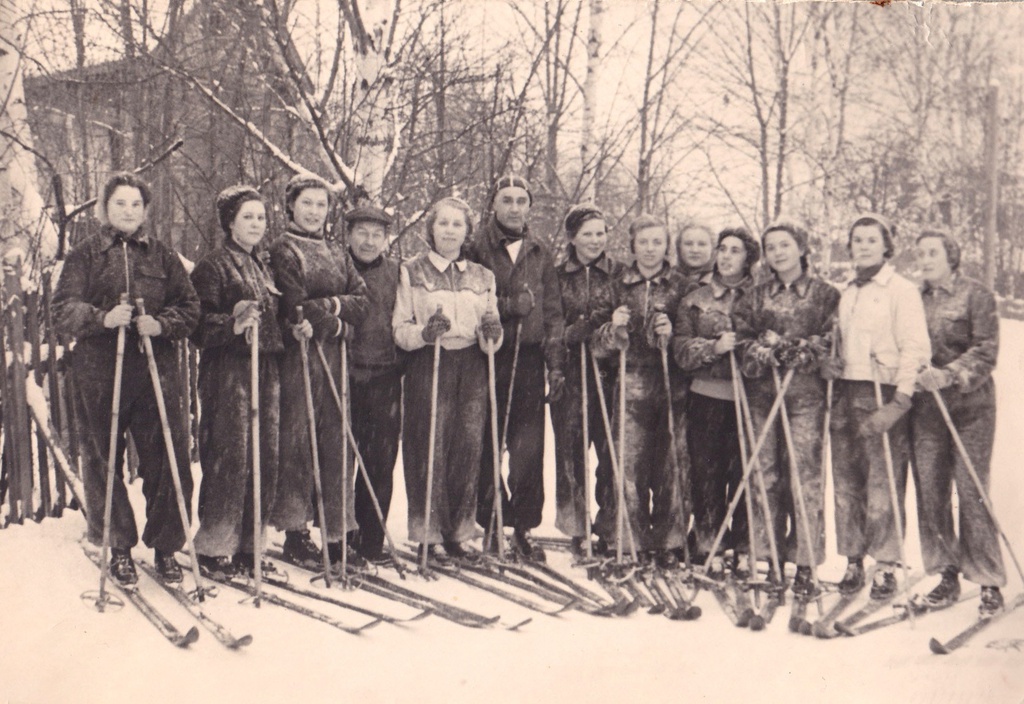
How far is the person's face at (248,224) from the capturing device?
3.72m

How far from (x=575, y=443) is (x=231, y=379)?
165 centimetres

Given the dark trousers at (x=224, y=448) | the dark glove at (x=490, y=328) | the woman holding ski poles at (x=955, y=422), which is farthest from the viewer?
the dark glove at (x=490, y=328)

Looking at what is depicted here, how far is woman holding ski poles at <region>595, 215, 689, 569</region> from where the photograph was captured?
4191mm

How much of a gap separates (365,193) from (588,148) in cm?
131

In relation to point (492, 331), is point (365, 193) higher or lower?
higher

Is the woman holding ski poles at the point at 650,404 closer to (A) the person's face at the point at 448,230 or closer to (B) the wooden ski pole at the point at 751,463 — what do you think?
(B) the wooden ski pole at the point at 751,463

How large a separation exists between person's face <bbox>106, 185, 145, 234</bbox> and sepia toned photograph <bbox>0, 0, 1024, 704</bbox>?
1 cm

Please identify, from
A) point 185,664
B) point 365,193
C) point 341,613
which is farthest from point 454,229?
point 185,664

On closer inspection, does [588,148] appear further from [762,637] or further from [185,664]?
[185,664]

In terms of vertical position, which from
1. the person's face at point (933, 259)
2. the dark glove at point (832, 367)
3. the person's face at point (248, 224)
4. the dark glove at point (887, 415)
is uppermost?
the person's face at point (248, 224)

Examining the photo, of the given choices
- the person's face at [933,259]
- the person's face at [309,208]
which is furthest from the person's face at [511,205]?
the person's face at [933,259]

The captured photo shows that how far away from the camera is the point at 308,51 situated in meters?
4.71

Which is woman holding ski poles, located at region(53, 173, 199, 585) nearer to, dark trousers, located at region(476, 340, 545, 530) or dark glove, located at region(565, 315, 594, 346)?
dark trousers, located at region(476, 340, 545, 530)

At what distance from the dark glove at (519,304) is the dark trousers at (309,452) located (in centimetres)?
80
